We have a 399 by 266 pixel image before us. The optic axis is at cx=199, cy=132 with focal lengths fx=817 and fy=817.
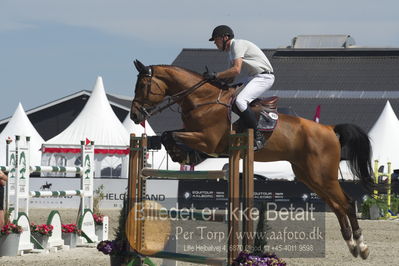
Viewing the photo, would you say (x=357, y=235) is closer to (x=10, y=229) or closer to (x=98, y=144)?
(x=10, y=229)

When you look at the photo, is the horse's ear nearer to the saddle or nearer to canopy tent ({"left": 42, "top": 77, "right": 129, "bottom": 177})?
the saddle

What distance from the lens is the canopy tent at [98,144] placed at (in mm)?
24891

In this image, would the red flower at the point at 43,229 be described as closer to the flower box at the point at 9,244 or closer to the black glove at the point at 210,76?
the flower box at the point at 9,244

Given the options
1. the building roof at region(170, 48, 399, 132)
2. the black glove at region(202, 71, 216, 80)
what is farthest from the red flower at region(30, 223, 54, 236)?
the building roof at region(170, 48, 399, 132)

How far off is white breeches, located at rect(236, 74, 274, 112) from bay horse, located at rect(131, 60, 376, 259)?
0.52 feet

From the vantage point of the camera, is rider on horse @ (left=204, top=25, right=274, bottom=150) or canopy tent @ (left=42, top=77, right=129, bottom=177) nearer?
rider on horse @ (left=204, top=25, right=274, bottom=150)

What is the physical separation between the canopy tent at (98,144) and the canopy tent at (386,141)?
22.4 ft

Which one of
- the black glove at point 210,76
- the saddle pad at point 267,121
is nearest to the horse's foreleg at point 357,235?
the saddle pad at point 267,121

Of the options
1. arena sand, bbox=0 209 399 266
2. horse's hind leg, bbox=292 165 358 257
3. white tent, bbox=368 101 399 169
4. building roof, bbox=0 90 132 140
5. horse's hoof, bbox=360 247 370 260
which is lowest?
arena sand, bbox=0 209 399 266

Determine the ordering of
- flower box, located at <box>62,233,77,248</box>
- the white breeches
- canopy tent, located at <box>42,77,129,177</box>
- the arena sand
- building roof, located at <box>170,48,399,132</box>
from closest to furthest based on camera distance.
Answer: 1. the white breeches
2. the arena sand
3. flower box, located at <box>62,233,77,248</box>
4. canopy tent, located at <box>42,77,129,177</box>
5. building roof, located at <box>170,48,399,132</box>

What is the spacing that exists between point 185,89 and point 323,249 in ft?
11.9

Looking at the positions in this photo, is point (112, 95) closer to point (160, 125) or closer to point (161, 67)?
point (160, 125)

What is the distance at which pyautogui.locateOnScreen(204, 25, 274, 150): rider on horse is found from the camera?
25.5 ft

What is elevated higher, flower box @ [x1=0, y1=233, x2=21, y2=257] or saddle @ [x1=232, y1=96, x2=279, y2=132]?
saddle @ [x1=232, y1=96, x2=279, y2=132]
